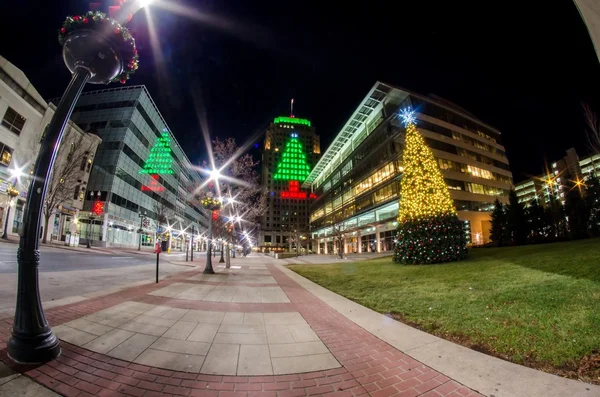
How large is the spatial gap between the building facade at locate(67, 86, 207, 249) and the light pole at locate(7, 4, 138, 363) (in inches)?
1301

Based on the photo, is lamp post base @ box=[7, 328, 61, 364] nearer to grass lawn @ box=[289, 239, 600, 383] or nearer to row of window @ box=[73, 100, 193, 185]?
grass lawn @ box=[289, 239, 600, 383]

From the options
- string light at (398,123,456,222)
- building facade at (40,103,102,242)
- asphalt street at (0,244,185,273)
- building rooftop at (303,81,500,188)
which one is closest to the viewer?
asphalt street at (0,244,185,273)

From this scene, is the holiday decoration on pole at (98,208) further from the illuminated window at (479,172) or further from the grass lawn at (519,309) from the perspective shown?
the illuminated window at (479,172)

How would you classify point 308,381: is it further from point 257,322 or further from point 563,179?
point 563,179

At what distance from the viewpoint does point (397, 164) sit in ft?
134

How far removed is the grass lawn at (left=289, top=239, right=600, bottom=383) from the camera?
361cm

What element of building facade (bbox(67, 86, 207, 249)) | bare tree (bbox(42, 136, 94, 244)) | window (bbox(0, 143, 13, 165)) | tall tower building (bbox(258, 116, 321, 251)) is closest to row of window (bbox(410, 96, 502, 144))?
building facade (bbox(67, 86, 207, 249))

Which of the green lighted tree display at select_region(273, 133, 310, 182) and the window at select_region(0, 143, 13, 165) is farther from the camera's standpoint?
the green lighted tree display at select_region(273, 133, 310, 182)

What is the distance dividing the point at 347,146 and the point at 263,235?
8378cm

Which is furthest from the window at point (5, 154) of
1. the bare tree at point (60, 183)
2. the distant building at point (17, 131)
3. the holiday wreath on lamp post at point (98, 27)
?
the holiday wreath on lamp post at point (98, 27)

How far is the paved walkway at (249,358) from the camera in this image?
2.84 m

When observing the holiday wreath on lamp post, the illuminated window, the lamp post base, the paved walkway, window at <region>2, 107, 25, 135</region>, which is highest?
window at <region>2, 107, 25, 135</region>

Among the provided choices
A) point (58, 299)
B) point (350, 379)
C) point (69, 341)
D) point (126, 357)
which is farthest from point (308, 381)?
point (58, 299)

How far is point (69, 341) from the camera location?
3865mm
